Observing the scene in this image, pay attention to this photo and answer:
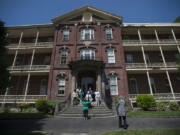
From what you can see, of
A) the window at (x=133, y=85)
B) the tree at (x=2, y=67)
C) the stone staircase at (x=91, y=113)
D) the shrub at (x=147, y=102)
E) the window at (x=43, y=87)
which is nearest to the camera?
the tree at (x=2, y=67)

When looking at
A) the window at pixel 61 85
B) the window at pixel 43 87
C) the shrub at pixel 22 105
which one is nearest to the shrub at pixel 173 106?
the window at pixel 61 85

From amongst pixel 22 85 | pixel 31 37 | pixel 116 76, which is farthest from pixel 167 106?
pixel 31 37

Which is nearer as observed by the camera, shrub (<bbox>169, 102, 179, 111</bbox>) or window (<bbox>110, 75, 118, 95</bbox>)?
shrub (<bbox>169, 102, 179, 111</bbox>)

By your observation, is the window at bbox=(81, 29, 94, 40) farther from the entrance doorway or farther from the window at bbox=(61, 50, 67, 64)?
the entrance doorway

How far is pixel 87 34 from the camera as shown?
18.0 m

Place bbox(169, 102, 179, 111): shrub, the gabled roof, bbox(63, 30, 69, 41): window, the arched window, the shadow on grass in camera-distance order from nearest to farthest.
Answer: the shadow on grass → bbox(169, 102, 179, 111): shrub → the arched window → bbox(63, 30, 69, 41): window → the gabled roof

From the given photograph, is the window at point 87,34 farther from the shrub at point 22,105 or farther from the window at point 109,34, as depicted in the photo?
the shrub at point 22,105

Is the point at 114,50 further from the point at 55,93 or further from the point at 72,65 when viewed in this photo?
the point at 55,93

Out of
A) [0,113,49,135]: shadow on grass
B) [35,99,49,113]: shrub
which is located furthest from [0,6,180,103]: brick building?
[0,113,49,135]: shadow on grass

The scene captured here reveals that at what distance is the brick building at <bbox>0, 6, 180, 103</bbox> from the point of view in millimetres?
14891

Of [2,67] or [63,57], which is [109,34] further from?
[2,67]

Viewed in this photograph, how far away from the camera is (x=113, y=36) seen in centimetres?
1780

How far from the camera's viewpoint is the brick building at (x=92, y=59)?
14.9 metres

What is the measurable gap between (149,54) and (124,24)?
6.87 meters
